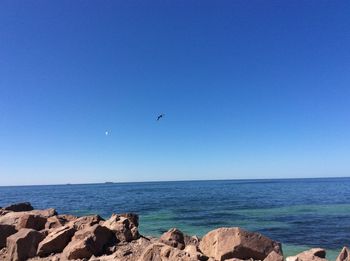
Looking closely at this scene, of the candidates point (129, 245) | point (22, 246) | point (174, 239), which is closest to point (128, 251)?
point (129, 245)

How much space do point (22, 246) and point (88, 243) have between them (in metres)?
2.29

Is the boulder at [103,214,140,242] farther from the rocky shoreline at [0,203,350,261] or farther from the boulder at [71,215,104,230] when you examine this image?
the boulder at [71,215,104,230]

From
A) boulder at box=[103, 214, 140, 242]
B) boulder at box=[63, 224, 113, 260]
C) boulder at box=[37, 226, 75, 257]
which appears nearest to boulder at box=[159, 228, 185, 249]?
boulder at box=[103, 214, 140, 242]

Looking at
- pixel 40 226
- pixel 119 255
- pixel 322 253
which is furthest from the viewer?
pixel 40 226

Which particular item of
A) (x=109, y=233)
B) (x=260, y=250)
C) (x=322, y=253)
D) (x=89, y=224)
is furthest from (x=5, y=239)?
(x=322, y=253)

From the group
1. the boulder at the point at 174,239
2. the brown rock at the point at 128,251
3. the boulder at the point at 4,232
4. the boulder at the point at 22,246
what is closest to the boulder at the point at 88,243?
the brown rock at the point at 128,251

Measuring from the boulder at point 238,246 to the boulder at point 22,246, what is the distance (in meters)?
5.41

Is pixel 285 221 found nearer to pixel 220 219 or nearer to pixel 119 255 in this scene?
pixel 220 219

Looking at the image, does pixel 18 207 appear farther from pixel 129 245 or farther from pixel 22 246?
pixel 129 245

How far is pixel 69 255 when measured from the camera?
32.4ft

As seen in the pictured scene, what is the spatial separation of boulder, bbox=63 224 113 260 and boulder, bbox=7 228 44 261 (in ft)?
4.09

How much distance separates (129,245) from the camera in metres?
10.5

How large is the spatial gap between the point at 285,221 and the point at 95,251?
24471 mm

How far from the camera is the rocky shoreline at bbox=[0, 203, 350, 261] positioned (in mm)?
8516
